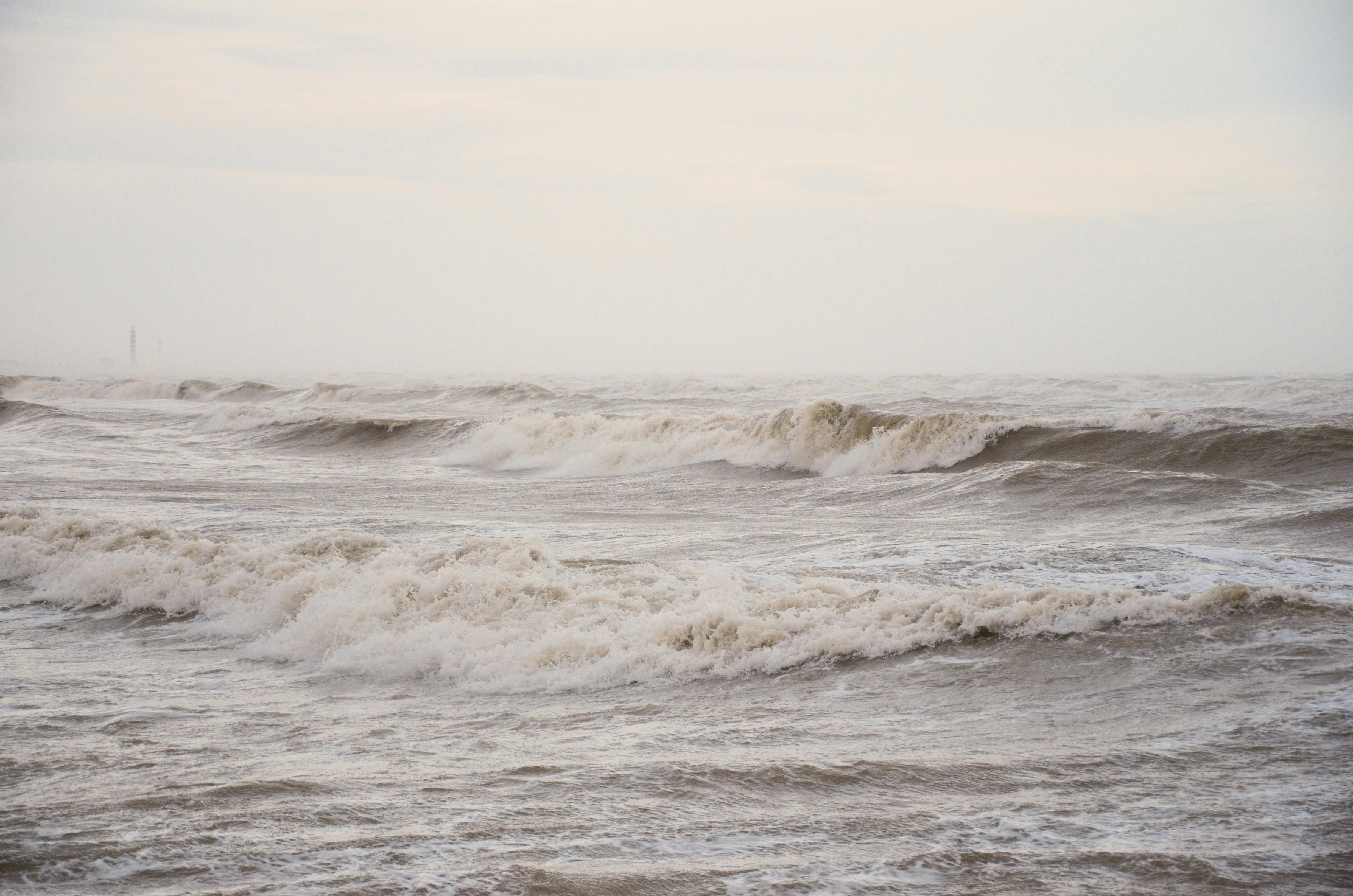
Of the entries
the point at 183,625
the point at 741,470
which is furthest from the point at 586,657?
the point at 741,470

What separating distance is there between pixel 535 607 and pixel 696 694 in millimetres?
1873

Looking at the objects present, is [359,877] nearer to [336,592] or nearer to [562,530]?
[336,592]

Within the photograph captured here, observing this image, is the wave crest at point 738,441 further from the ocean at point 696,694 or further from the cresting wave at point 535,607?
the cresting wave at point 535,607

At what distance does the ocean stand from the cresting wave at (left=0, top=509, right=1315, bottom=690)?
0.03 meters

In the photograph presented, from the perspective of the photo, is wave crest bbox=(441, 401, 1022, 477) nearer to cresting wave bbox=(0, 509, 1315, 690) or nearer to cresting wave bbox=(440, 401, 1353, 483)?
cresting wave bbox=(440, 401, 1353, 483)

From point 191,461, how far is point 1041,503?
1516 cm

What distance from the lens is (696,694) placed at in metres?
5.45

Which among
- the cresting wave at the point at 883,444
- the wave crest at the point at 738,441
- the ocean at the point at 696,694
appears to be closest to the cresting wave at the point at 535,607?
the ocean at the point at 696,694

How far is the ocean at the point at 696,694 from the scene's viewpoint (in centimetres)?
349

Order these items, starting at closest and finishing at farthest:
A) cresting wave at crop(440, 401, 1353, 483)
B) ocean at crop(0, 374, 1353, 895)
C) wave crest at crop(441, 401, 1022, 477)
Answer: ocean at crop(0, 374, 1353, 895), cresting wave at crop(440, 401, 1353, 483), wave crest at crop(441, 401, 1022, 477)

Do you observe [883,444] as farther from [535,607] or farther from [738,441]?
[535,607]

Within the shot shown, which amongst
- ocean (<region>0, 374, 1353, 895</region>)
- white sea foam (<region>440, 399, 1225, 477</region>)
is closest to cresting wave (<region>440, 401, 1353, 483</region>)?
white sea foam (<region>440, 399, 1225, 477</region>)

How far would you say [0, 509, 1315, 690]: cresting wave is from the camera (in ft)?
19.6

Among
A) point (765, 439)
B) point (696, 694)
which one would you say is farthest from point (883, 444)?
point (696, 694)
